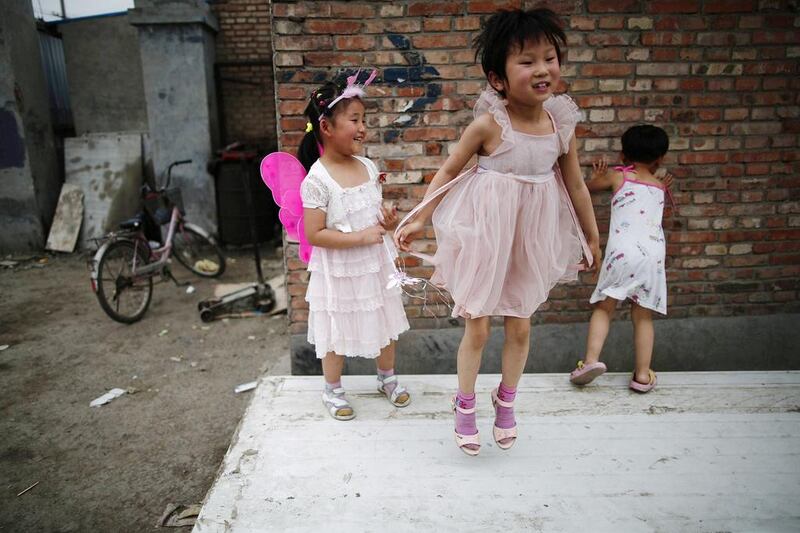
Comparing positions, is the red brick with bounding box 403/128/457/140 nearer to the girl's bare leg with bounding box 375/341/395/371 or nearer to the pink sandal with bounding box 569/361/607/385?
the girl's bare leg with bounding box 375/341/395/371

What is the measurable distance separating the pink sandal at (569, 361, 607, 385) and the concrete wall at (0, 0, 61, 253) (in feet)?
24.8

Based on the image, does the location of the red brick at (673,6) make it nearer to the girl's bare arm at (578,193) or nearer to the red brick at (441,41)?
the red brick at (441,41)

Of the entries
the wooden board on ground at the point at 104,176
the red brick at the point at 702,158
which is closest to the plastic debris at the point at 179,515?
the red brick at the point at 702,158

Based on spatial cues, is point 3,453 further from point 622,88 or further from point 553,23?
point 622,88

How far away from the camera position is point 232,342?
4.57 m

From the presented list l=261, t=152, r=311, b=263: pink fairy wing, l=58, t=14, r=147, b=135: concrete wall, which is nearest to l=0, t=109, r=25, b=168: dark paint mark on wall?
l=58, t=14, r=147, b=135: concrete wall

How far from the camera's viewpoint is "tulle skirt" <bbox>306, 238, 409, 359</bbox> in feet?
8.23

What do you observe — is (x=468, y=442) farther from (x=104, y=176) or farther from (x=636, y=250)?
(x=104, y=176)

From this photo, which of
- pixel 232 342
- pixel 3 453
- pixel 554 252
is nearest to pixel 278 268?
pixel 232 342

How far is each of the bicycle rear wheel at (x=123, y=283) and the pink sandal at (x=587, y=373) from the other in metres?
4.12

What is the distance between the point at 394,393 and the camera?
2.75m

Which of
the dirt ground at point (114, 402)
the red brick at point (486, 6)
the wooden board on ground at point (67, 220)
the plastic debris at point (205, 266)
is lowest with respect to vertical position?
the dirt ground at point (114, 402)

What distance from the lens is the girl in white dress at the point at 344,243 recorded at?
237 centimetres

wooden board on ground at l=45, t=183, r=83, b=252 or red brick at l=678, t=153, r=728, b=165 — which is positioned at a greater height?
red brick at l=678, t=153, r=728, b=165
